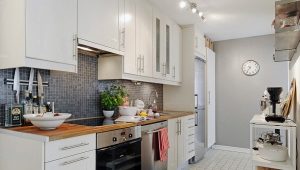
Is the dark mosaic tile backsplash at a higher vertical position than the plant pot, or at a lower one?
higher

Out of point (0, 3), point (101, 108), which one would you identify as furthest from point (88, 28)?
point (101, 108)

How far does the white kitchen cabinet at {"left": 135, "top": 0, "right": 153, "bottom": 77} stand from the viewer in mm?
Answer: 2703

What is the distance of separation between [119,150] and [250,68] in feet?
12.5

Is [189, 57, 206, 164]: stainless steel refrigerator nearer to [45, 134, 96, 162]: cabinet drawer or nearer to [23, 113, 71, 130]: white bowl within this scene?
[45, 134, 96, 162]: cabinet drawer

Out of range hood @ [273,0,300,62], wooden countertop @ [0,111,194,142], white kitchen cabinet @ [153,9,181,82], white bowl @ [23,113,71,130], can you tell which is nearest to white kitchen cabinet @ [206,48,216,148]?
white kitchen cabinet @ [153,9,181,82]

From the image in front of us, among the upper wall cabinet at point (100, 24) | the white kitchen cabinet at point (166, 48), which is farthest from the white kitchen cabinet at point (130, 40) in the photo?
the white kitchen cabinet at point (166, 48)

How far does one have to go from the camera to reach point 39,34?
157 centimetres

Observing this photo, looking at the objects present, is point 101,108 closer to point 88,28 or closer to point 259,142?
point 88,28

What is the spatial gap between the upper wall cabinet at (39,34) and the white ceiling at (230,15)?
1498 millimetres

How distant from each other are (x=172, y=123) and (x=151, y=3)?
168cm

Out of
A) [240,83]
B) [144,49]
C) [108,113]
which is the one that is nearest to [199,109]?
[240,83]

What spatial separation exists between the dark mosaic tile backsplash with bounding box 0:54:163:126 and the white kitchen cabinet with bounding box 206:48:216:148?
2316mm

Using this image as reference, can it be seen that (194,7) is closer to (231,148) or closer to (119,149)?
(119,149)

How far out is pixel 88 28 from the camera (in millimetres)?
1960
